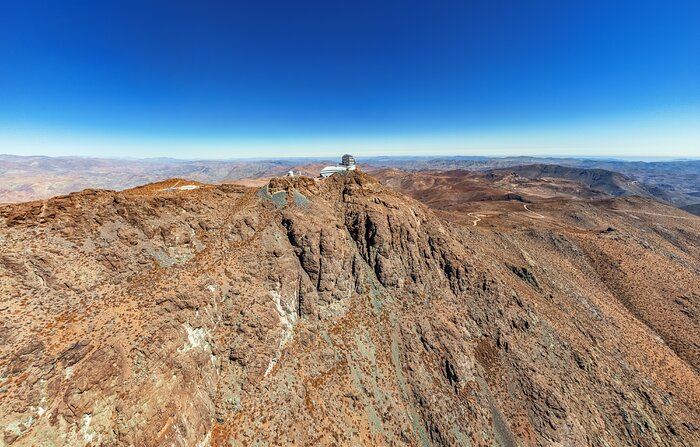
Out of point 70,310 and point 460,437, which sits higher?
point 70,310

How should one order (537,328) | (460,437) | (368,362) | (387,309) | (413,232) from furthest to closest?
(413,232) → (537,328) → (387,309) → (368,362) → (460,437)

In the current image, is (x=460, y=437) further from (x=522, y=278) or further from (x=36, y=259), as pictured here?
(x=36, y=259)

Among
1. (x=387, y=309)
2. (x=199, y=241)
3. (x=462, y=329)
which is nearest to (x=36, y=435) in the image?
(x=199, y=241)

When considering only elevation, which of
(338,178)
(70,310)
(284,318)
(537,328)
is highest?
(338,178)

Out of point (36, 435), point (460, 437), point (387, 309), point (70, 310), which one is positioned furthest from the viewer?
point (387, 309)

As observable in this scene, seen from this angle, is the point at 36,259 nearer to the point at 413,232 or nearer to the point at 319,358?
the point at 319,358

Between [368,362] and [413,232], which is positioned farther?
[413,232]
